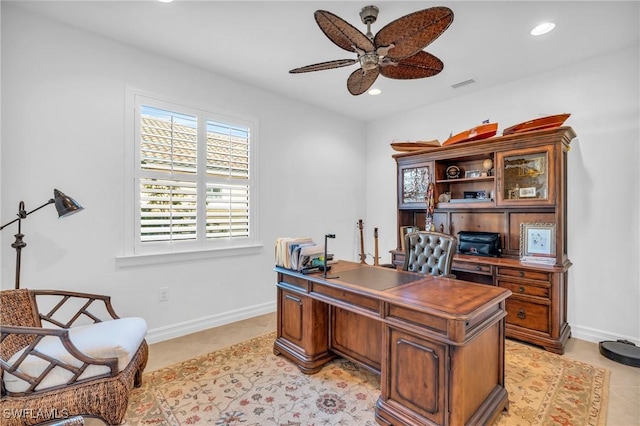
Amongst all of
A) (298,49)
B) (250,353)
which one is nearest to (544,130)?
(298,49)

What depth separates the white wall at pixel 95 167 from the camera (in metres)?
2.34

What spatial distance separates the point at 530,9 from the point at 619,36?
114cm

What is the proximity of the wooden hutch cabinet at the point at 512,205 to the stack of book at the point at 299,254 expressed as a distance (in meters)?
1.77

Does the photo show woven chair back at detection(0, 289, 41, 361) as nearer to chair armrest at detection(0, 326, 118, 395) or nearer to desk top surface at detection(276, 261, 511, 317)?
chair armrest at detection(0, 326, 118, 395)

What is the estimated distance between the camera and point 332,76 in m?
3.38

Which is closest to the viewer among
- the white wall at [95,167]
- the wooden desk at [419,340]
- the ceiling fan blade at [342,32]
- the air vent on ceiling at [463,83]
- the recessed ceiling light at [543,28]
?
the wooden desk at [419,340]

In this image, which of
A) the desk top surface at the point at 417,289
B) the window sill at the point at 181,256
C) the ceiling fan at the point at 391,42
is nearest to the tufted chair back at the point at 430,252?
the desk top surface at the point at 417,289

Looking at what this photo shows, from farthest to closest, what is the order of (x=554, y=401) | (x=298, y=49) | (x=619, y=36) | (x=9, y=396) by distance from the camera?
(x=298, y=49) < (x=619, y=36) < (x=554, y=401) < (x=9, y=396)

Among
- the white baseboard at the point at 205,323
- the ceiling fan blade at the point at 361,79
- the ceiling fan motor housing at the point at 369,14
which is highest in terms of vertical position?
the ceiling fan motor housing at the point at 369,14

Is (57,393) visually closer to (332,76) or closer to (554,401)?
(554,401)

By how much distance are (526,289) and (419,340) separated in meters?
1.94

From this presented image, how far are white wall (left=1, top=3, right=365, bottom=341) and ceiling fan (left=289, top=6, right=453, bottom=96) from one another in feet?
5.55

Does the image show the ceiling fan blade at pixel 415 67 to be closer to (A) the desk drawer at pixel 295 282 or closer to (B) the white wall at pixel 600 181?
(A) the desk drawer at pixel 295 282

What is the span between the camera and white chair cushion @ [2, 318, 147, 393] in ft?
5.27
